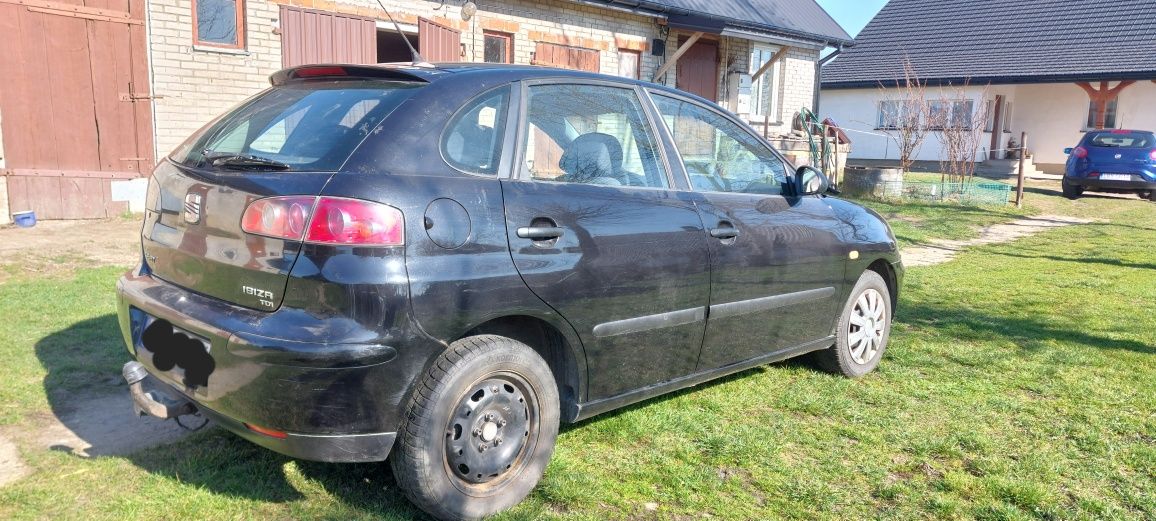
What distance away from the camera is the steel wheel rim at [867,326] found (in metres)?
4.84

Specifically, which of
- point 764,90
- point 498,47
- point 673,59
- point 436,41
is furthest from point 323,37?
point 764,90

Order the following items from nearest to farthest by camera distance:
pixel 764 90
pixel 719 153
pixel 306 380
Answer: pixel 306 380, pixel 719 153, pixel 764 90

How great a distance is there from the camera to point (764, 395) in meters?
4.50

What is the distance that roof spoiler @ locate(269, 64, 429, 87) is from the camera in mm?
3186

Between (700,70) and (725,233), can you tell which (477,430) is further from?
(700,70)

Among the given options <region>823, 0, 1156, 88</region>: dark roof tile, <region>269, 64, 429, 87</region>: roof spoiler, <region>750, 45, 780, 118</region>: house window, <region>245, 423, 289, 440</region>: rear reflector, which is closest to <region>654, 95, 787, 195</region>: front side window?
<region>269, 64, 429, 87</region>: roof spoiler

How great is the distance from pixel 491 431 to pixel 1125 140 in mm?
18994

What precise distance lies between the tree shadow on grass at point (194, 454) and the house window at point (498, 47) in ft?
31.6

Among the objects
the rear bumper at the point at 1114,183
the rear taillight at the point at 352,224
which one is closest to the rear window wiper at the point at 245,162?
the rear taillight at the point at 352,224

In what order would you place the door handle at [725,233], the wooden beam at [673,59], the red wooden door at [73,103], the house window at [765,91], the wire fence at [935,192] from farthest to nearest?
the house window at [765,91], the wire fence at [935,192], the wooden beam at [673,59], the red wooden door at [73,103], the door handle at [725,233]

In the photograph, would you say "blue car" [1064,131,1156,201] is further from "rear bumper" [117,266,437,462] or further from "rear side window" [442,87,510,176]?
"rear bumper" [117,266,437,462]

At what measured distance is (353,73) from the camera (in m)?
3.29

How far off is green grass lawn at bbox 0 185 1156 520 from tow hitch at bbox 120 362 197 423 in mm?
303

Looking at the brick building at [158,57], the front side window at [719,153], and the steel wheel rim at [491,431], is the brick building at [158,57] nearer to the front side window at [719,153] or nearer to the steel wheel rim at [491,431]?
the front side window at [719,153]
